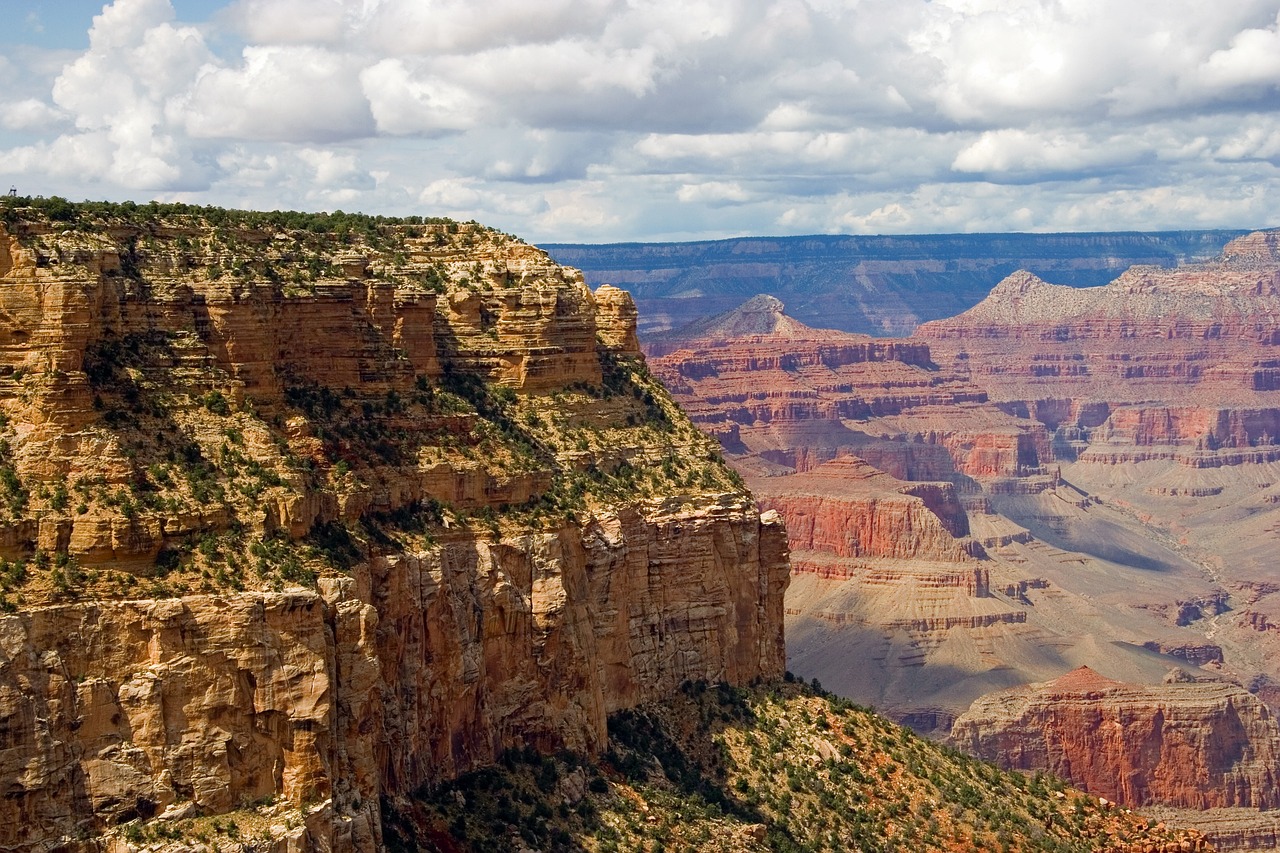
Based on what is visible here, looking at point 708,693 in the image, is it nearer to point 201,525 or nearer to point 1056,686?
point 201,525

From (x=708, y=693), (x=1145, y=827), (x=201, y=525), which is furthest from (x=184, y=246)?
(x=1145, y=827)

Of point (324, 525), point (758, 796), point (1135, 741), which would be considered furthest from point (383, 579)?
point (1135, 741)

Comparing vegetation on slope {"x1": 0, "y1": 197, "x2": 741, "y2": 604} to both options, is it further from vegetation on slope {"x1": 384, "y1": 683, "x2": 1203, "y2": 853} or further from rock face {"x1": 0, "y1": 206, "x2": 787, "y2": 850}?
vegetation on slope {"x1": 384, "y1": 683, "x2": 1203, "y2": 853}

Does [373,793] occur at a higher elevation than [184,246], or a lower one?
lower

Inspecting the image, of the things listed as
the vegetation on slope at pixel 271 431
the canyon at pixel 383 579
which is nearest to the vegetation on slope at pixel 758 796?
the canyon at pixel 383 579

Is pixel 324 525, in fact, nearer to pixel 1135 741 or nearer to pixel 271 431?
pixel 271 431

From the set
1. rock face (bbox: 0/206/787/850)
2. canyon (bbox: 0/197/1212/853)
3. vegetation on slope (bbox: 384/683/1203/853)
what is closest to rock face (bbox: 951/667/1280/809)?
vegetation on slope (bbox: 384/683/1203/853)
